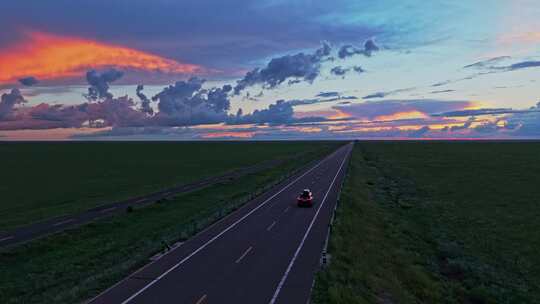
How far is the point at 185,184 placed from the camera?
63219 mm

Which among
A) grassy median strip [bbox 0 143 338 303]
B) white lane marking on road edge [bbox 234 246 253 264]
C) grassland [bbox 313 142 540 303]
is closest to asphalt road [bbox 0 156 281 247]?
grassy median strip [bbox 0 143 338 303]

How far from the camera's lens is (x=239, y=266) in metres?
20.1

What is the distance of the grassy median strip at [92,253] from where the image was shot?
18.6 meters

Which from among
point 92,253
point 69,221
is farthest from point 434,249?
point 69,221

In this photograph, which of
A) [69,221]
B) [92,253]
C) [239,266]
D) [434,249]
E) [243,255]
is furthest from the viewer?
[69,221]

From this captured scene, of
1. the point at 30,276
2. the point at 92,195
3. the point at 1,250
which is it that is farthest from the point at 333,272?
the point at 92,195

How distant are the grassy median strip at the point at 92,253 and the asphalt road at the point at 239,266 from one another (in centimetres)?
131

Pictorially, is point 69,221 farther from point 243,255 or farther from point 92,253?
point 243,255

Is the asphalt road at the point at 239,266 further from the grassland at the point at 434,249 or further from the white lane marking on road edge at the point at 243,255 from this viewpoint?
the grassland at the point at 434,249

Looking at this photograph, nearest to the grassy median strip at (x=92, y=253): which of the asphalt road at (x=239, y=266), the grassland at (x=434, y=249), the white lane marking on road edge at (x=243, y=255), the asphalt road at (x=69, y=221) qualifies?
the asphalt road at (x=239, y=266)

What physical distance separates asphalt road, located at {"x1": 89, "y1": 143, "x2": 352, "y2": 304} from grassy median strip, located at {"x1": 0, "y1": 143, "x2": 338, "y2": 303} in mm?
1310

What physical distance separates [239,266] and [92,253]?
11205 mm

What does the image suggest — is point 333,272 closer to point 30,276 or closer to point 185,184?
point 30,276

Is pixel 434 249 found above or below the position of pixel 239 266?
below
